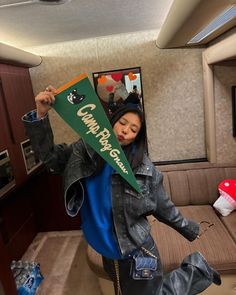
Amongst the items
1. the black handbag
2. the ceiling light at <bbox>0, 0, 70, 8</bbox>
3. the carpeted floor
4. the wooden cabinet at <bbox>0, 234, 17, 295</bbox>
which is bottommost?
the carpeted floor

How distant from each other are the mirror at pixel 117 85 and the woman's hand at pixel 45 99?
5.60ft

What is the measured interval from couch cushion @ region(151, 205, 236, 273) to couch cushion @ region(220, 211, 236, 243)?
0.03m

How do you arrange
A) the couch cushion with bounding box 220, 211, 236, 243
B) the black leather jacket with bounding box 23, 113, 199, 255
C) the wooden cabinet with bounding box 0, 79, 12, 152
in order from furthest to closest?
the wooden cabinet with bounding box 0, 79, 12, 152 → the couch cushion with bounding box 220, 211, 236, 243 → the black leather jacket with bounding box 23, 113, 199, 255

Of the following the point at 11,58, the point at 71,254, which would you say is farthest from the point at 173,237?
the point at 11,58

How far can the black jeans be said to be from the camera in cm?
131

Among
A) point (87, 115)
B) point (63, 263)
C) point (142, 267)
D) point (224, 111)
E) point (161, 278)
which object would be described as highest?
point (87, 115)

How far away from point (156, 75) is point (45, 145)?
1916 mm

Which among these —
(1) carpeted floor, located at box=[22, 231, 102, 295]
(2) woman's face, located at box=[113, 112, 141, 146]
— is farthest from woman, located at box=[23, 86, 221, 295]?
(1) carpeted floor, located at box=[22, 231, 102, 295]

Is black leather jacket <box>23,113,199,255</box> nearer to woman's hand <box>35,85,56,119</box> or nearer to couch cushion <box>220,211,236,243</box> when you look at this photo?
woman's hand <box>35,85,56,119</box>

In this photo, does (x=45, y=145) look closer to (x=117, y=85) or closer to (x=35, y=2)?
(x=35, y=2)

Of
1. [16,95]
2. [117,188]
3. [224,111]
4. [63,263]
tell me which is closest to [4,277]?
[117,188]

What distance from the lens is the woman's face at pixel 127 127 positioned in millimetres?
1166

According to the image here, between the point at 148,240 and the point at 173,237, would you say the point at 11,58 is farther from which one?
the point at 173,237

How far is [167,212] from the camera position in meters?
1.35
